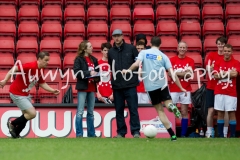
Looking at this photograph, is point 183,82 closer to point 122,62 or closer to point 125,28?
point 122,62

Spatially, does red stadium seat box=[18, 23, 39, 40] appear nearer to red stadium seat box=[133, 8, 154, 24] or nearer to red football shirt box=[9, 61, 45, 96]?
red stadium seat box=[133, 8, 154, 24]

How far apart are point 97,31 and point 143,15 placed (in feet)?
4.95

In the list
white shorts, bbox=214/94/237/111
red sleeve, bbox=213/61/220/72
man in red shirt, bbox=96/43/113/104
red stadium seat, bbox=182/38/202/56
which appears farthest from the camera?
red stadium seat, bbox=182/38/202/56

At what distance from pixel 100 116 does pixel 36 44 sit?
151 inches

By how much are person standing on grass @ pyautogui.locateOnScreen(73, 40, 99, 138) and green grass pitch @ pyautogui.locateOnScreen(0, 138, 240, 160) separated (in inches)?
95.7

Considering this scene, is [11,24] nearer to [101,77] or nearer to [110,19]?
[110,19]

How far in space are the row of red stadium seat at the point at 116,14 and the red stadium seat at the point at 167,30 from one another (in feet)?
1.81

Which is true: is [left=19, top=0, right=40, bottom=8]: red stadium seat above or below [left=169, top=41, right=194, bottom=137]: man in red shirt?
above

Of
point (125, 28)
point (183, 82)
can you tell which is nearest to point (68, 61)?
point (125, 28)

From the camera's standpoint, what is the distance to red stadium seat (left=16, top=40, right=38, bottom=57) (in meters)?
16.1

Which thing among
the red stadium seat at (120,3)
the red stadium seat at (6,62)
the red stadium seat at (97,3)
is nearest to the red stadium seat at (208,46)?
the red stadium seat at (120,3)

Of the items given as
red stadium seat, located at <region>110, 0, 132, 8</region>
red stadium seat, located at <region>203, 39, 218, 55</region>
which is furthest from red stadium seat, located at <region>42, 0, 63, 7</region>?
red stadium seat, located at <region>203, 39, 218, 55</region>

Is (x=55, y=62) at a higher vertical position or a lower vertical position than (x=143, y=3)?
lower

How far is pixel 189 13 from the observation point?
17.5 metres
